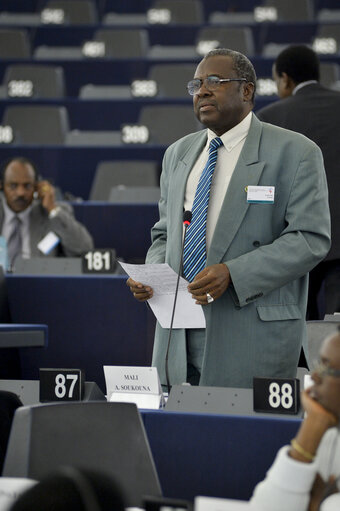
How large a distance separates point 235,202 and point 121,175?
13.0 feet

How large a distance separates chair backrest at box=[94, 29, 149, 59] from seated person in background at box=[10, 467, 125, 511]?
799 centimetres

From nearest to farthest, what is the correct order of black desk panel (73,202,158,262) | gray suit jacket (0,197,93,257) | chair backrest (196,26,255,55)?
gray suit jacket (0,197,93,257) < black desk panel (73,202,158,262) < chair backrest (196,26,255,55)

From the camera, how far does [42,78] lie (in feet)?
27.9

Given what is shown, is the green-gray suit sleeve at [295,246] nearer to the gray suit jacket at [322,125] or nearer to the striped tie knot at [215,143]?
the striped tie knot at [215,143]

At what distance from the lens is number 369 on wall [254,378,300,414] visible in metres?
2.42

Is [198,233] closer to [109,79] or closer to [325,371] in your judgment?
[325,371]

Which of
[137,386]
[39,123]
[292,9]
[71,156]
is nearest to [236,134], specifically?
[137,386]

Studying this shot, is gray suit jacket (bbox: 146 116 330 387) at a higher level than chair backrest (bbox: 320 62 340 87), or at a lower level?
lower

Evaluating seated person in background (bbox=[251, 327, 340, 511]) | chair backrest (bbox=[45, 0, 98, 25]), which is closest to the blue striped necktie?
seated person in background (bbox=[251, 327, 340, 511])

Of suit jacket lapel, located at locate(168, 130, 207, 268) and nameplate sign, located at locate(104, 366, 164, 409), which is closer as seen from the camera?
nameplate sign, located at locate(104, 366, 164, 409)

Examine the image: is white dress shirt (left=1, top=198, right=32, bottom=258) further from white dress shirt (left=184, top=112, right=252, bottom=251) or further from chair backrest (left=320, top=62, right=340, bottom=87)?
chair backrest (left=320, top=62, right=340, bottom=87)

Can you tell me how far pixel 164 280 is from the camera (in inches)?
111

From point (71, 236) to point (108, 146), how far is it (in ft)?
5.73

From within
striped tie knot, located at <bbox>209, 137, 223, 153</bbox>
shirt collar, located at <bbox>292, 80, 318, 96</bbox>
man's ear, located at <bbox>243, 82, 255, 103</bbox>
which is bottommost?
striped tie knot, located at <bbox>209, 137, 223, 153</bbox>
